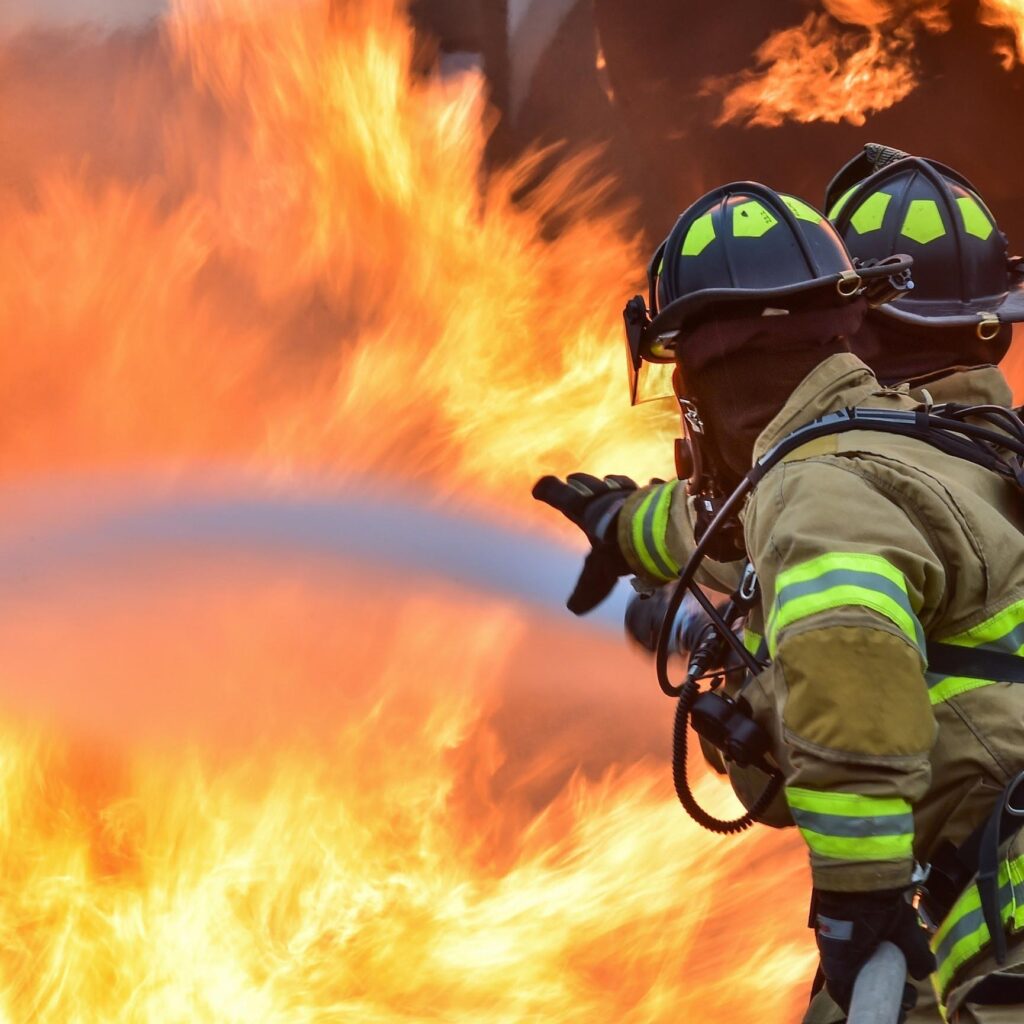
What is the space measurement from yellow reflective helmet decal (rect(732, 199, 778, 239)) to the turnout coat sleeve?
74 centimetres

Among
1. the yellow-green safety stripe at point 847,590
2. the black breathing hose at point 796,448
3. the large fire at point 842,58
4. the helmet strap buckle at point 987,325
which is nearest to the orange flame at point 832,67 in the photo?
the large fire at point 842,58

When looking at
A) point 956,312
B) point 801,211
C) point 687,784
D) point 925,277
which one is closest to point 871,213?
point 925,277

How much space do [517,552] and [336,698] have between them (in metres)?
0.76

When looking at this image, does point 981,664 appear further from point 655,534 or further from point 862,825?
point 655,534

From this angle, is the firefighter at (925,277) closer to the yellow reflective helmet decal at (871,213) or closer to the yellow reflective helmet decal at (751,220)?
the yellow reflective helmet decal at (871,213)

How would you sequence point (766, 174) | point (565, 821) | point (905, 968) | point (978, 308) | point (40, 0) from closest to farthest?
point (905, 968) → point (978, 308) → point (40, 0) → point (565, 821) → point (766, 174)

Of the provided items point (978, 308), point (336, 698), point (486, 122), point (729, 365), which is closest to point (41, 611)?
point (336, 698)

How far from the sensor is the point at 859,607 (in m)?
1.92

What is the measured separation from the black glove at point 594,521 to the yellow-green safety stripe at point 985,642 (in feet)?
4.16

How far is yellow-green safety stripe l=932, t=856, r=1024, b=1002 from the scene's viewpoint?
82.0 inches

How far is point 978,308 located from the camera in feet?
11.1

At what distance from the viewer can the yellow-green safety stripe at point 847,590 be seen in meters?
1.93

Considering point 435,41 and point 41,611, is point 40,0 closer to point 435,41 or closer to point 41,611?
point 435,41

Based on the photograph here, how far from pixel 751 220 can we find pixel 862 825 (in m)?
1.19
